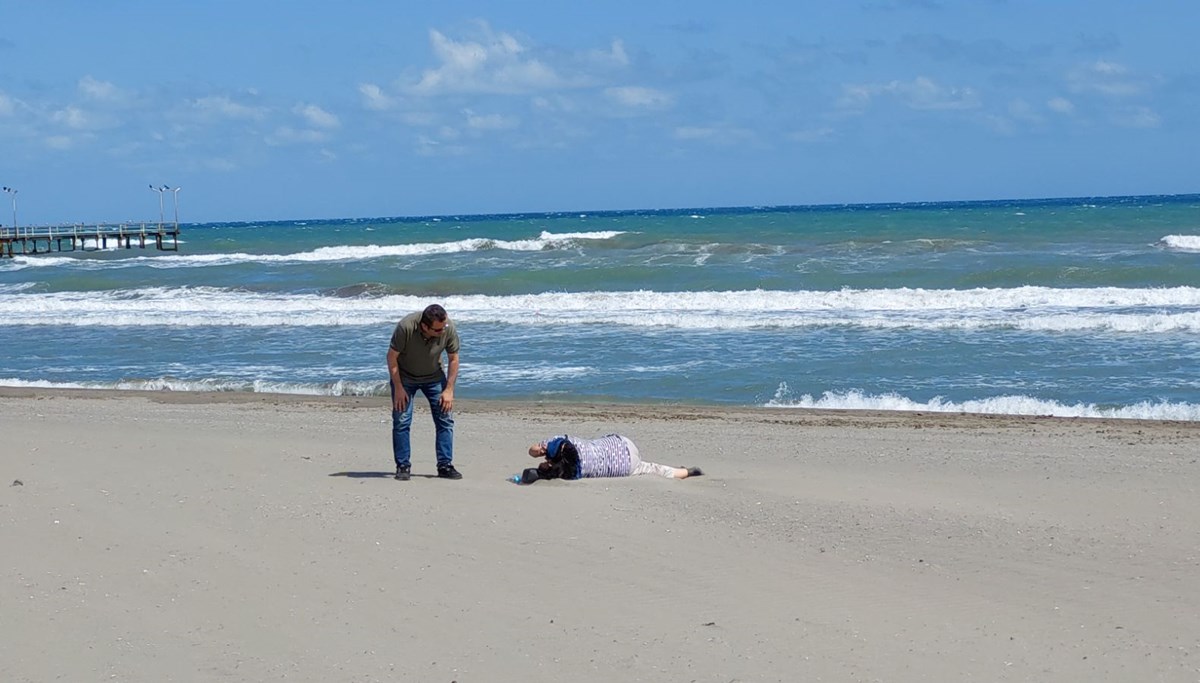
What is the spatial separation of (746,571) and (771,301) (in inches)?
776

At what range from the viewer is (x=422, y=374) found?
8.17 metres

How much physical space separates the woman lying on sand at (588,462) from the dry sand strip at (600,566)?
0.64 feet

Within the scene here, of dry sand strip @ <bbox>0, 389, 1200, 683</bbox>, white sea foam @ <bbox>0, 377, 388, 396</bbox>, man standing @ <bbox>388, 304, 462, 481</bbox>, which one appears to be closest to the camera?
dry sand strip @ <bbox>0, 389, 1200, 683</bbox>

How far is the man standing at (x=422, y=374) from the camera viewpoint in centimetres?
805

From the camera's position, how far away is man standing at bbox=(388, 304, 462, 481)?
8.05 m

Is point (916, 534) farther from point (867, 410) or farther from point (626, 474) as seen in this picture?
point (867, 410)

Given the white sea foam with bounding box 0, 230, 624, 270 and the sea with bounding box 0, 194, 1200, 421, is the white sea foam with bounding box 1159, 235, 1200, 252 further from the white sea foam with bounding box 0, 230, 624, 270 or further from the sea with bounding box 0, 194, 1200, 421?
the white sea foam with bounding box 0, 230, 624, 270

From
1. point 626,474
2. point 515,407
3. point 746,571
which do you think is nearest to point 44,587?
point 746,571

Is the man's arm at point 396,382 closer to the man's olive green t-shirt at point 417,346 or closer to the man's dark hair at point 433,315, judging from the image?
the man's olive green t-shirt at point 417,346

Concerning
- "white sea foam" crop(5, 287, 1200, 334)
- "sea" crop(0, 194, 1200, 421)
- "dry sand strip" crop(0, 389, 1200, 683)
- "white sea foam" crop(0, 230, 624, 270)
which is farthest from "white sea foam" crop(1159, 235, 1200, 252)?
"dry sand strip" crop(0, 389, 1200, 683)

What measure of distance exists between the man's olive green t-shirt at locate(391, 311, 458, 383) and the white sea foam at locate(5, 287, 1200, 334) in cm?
1208

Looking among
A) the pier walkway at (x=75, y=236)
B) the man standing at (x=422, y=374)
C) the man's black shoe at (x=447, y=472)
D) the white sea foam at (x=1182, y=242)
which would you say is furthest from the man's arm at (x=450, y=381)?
the pier walkway at (x=75, y=236)

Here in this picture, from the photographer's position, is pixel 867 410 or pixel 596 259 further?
pixel 596 259

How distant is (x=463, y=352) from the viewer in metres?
18.0
